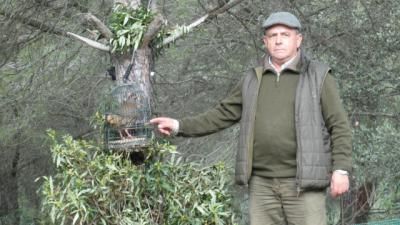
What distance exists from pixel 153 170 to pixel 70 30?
207 centimetres

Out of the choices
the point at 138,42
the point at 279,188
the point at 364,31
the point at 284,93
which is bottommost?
the point at 279,188

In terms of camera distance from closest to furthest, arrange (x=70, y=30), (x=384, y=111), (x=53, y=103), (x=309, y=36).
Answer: (x=70, y=30), (x=309, y=36), (x=53, y=103), (x=384, y=111)

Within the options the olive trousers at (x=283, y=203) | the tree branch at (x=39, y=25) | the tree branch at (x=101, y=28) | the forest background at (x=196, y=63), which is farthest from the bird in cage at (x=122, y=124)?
the tree branch at (x=39, y=25)

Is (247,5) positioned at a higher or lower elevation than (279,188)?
higher

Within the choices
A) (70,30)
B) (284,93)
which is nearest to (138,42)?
(284,93)

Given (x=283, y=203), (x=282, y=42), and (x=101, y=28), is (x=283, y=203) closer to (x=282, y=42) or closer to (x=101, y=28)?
(x=282, y=42)

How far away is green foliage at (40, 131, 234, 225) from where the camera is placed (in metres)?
4.45

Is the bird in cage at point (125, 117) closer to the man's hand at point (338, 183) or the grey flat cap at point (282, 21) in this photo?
the grey flat cap at point (282, 21)

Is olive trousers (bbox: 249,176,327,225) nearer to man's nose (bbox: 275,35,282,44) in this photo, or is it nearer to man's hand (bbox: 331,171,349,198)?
man's hand (bbox: 331,171,349,198)

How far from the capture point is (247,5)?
6.60 m

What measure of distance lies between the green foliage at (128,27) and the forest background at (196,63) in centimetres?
101

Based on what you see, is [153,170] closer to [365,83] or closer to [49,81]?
[49,81]

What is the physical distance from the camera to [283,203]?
4.17 m

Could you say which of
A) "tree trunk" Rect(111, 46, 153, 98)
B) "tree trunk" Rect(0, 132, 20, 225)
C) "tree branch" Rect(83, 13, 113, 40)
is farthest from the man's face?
"tree trunk" Rect(0, 132, 20, 225)
